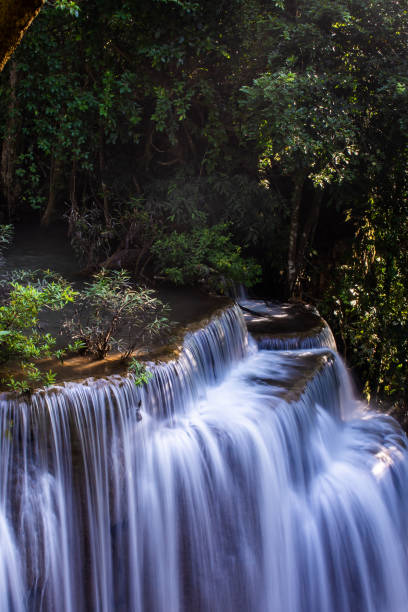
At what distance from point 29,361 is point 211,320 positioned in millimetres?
2752

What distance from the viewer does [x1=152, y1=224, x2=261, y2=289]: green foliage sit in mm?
9320

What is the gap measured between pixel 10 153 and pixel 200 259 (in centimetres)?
496

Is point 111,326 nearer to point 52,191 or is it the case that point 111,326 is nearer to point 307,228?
point 307,228

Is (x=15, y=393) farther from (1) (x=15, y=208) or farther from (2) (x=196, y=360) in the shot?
(1) (x=15, y=208)

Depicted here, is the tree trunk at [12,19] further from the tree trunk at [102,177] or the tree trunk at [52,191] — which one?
Answer: the tree trunk at [52,191]

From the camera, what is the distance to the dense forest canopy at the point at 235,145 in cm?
895

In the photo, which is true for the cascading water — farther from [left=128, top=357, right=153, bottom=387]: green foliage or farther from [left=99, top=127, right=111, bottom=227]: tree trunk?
[left=99, top=127, right=111, bottom=227]: tree trunk

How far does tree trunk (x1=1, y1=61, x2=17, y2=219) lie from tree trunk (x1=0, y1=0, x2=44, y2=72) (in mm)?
8968

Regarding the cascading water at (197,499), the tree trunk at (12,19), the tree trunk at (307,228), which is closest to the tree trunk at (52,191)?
the tree trunk at (307,228)

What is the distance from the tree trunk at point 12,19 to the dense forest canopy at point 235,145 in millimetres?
6662

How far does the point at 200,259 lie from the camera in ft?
30.9

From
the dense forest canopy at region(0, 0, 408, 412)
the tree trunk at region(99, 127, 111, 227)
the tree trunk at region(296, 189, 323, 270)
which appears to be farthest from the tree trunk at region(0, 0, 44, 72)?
the tree trunk at region(296, 189, 323, 270)

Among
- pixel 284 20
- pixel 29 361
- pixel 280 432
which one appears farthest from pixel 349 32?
pixel 29 361

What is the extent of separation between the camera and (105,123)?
10273 mm
